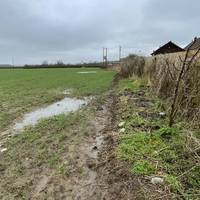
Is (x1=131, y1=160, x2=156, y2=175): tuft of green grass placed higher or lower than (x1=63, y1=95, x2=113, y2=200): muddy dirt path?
higher

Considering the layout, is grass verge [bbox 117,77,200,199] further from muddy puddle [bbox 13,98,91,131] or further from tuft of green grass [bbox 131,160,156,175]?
muddy puddle [bbox 13,98,91,131]

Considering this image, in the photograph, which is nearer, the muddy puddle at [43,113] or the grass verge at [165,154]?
the grass verge at [165,154]

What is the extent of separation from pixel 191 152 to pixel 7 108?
6928 mm

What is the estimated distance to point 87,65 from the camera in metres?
66.4

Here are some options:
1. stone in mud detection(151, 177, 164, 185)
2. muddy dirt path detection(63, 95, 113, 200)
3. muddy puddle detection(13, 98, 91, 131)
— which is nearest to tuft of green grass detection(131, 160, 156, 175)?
stone in mud detection(151, 177, 164, 185)

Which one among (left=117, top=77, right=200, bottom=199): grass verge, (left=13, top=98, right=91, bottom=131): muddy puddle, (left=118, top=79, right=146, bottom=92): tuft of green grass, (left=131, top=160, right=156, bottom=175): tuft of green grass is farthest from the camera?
(left=118, top=79, right=146, bottom=92): tuft of green grass

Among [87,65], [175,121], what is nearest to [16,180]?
[175,121]

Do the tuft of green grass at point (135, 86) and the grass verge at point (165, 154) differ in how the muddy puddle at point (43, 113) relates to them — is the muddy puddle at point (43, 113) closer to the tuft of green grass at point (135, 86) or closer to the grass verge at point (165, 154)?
the grass verge at point (165, 154)

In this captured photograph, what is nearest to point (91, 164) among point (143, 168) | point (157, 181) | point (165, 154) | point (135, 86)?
point (143, 168)

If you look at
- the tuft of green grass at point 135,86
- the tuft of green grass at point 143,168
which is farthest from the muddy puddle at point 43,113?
the tuft of green grass at point 135,86

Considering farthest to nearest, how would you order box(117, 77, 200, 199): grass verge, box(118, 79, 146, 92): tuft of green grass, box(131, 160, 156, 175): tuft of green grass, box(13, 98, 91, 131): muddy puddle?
1. box(118, 79, 146, 92): tuft of green grass
2. box(13, 98, 91, 131): muddy puddle
3. box(131, 160, 156, 175): tuft of green grass
4. box(117, 77, 200, 199): grass verge

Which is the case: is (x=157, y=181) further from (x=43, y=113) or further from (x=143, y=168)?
(x=43, y=113)

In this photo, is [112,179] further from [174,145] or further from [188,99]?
[188,99]

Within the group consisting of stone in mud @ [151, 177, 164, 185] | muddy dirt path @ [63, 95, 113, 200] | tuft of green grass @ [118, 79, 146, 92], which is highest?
stone in mud @ [151, 177, 164, 185]
